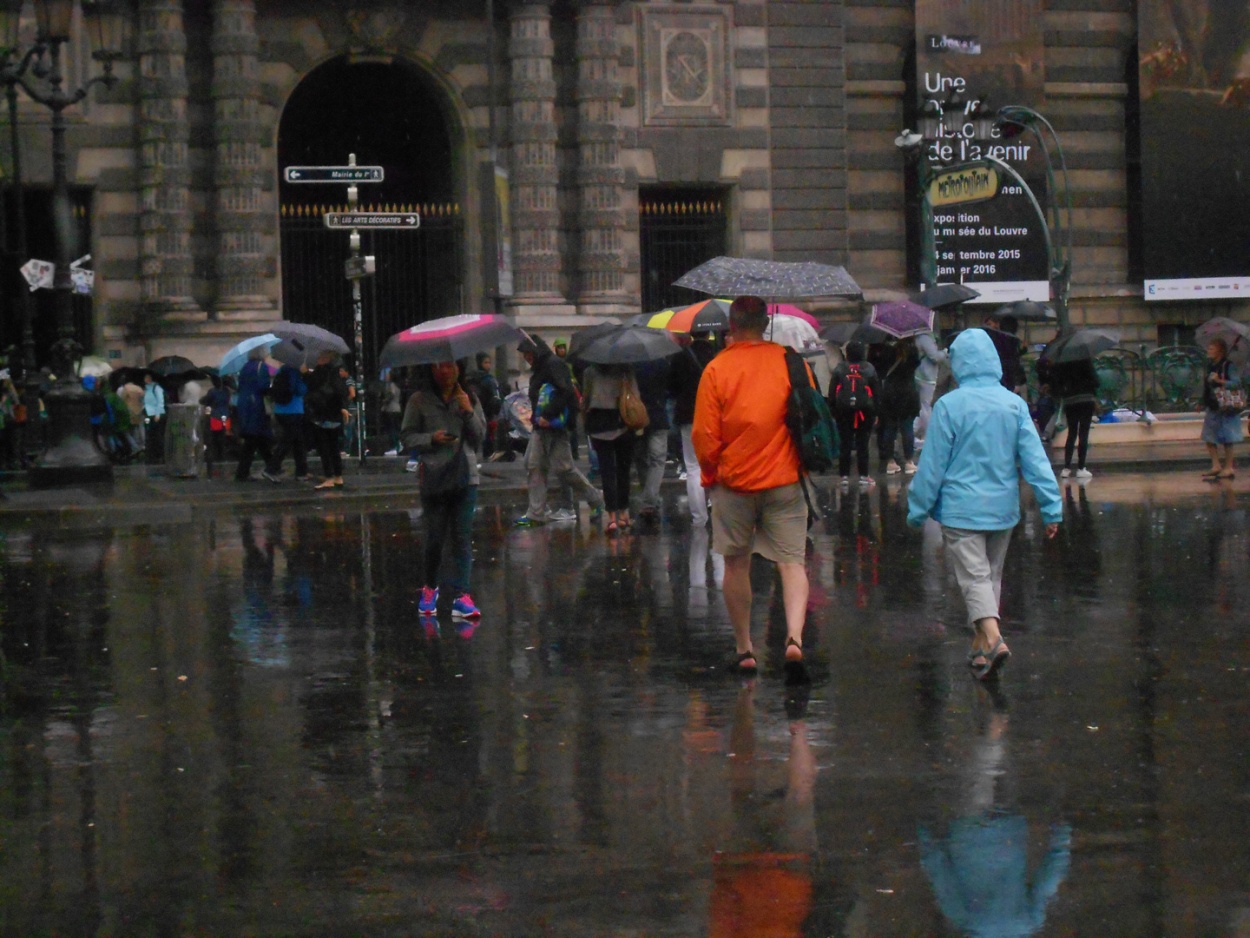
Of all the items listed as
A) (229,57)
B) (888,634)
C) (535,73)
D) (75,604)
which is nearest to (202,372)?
(229,57)

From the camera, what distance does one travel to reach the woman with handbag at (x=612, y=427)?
55.2 ft

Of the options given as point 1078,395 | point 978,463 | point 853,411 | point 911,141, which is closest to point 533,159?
point 911,141

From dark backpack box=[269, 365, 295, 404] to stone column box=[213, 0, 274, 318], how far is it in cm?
699

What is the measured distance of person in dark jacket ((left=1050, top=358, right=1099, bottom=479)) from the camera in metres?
21.7

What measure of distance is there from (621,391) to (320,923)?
11.4 meters

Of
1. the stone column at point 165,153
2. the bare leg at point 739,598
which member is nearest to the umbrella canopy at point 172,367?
the stone column at point 165,153

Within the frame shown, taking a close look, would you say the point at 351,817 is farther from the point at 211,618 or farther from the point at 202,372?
the point at 202,372

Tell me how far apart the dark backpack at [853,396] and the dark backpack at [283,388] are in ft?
19.6

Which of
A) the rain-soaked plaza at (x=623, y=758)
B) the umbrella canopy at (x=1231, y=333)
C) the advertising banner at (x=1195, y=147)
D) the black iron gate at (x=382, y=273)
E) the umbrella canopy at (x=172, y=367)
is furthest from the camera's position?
the advertising banner at (x=1195, y=147)

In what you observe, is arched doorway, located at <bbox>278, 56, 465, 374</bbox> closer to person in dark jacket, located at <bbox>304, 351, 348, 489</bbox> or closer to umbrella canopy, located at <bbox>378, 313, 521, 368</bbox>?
person in dark jacket, located at <bbox>304, 351, 348, 489</bbox>

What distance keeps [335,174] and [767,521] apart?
14.7 metres

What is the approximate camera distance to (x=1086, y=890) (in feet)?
19.0

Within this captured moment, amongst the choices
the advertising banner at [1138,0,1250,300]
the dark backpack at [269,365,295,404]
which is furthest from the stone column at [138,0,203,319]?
the advertising banner at [1138,0,1250,300]

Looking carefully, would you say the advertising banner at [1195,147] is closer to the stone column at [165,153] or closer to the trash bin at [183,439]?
the stone column at [165,153]
